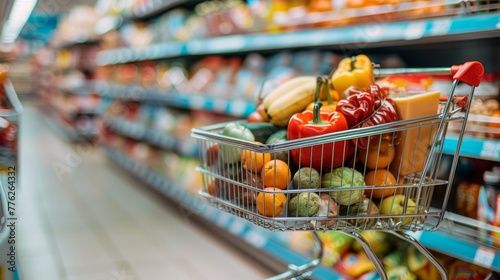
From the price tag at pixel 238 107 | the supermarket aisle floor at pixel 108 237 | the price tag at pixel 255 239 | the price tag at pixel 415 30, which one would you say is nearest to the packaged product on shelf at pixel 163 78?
the supermarket aisle floor at pixel 108 237

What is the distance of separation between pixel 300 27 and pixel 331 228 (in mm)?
1692

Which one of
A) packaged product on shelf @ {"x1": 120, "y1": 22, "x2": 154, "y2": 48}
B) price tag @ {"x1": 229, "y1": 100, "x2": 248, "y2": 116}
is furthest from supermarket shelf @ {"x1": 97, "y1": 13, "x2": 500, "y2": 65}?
packaged product on shelf @ {"x1": 120, "y1": 22, "x2": 154, "y2": 48}

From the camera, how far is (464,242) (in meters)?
1.75

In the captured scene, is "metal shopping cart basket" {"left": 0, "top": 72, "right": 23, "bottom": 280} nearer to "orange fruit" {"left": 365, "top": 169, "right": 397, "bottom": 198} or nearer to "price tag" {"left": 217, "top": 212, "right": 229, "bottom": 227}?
"orange fruit" {"left": 365, "top": 169, "right": 397, "bottom": 198}

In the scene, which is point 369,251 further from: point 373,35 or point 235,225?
point 235,225

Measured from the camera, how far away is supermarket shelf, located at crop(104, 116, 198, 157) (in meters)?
4.12

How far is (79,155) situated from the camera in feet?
23.8

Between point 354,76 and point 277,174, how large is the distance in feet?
1.47

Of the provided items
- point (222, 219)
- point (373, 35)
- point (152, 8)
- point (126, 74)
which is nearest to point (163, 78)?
point (152, 8)

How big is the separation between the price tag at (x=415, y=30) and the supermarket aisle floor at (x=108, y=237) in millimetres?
1547

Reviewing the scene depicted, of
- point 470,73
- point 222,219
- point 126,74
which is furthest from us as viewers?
point 126,74

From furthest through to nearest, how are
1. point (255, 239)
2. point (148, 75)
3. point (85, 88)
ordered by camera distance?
point (85, 88)
point (148, 75)
point (255, 239)

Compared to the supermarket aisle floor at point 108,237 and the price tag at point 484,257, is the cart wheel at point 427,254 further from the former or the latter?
the supermarket aisle floor at point 108,237

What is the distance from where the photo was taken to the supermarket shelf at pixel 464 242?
1.65 metres
